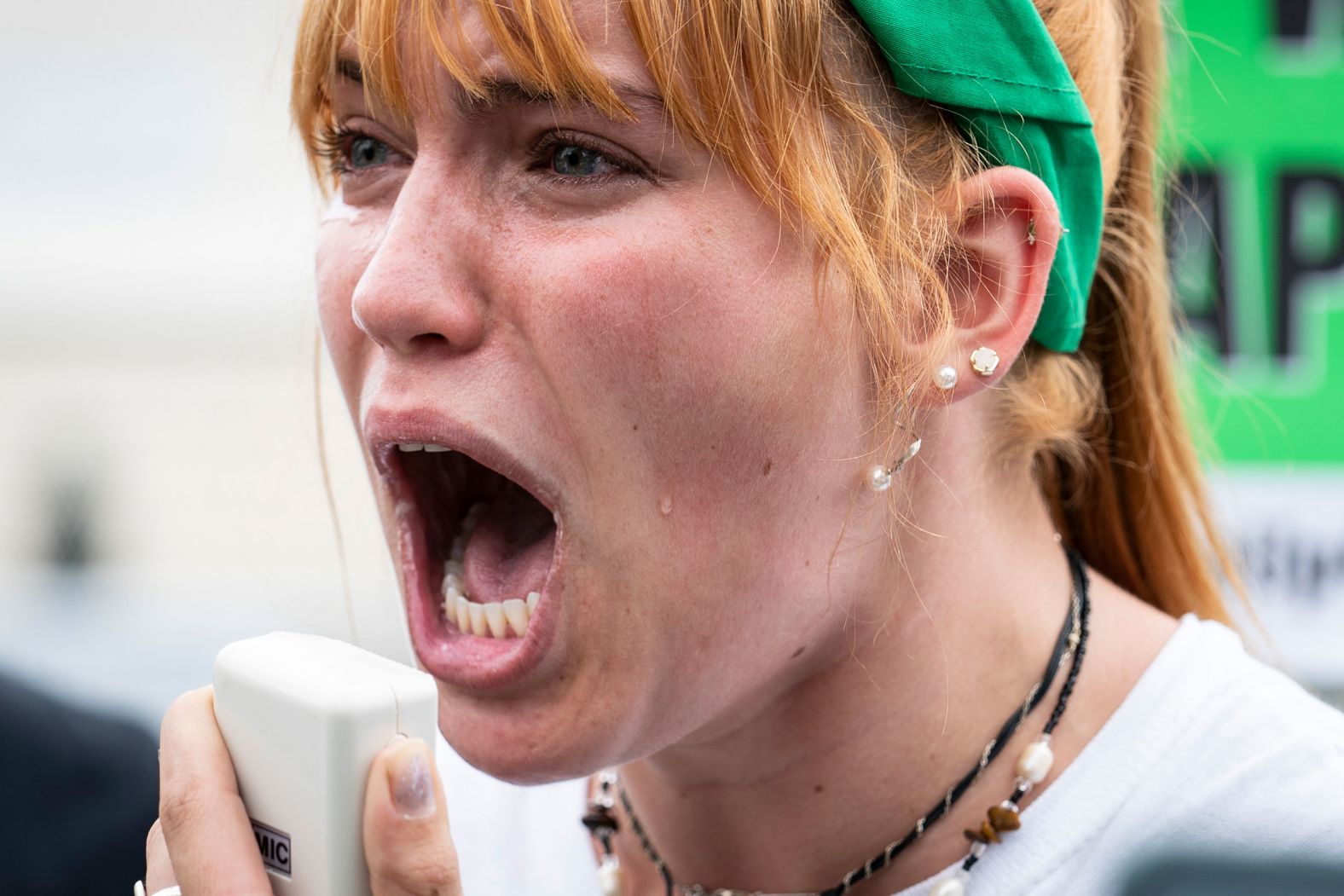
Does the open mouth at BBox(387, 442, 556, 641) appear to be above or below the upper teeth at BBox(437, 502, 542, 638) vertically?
above

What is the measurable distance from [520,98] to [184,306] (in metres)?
2.50

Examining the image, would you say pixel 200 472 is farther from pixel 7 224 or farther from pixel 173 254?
pixel 7 224

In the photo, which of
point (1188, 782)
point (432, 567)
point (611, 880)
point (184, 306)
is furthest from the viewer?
point (184, 306)

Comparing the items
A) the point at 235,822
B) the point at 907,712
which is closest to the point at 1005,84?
the point at 907,712

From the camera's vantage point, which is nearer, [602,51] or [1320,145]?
[602,51]

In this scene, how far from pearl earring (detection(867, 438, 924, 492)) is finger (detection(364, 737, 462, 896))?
594 millimetres

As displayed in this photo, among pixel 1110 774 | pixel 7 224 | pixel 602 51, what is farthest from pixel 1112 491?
pixel 7 224

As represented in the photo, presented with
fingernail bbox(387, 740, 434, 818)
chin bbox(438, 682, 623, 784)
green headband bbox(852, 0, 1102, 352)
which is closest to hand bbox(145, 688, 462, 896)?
fingernail bbox(387, 740, 434, 818)

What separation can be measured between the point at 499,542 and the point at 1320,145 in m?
2.83

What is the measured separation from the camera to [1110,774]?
67.9 inches

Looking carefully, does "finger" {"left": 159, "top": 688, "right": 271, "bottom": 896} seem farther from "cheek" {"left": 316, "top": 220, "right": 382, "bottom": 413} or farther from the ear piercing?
the ear piercing

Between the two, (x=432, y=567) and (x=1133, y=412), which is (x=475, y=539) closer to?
(x=432, y=567)

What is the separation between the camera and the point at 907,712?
70.7 inches

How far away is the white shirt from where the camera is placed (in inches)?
65.2
